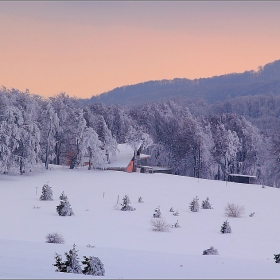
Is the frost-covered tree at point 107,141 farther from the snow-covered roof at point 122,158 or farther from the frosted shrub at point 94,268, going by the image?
the frosted shrub at point 94,268

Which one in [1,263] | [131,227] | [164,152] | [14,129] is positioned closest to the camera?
[1,263]

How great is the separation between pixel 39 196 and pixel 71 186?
17.3 feet

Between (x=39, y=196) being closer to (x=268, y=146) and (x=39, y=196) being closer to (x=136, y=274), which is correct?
(x=136, y=274)

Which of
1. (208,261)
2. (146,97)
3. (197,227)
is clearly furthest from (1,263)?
(146,97)

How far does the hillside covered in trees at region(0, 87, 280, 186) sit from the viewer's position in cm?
3659

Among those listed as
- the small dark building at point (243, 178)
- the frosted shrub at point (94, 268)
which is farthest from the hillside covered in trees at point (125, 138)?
the frosted shrub at point (94, 268)

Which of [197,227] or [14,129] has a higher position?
[14,129]

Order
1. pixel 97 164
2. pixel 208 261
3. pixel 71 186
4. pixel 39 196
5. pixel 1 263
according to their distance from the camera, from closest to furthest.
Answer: pixel 1 263, pixel 208 261, pixel 39 196, pixel 71 186, pixel 97 164

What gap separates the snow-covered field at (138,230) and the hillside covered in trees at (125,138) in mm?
4039

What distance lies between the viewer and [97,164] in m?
42.7

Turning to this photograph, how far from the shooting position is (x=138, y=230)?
17.3 meters

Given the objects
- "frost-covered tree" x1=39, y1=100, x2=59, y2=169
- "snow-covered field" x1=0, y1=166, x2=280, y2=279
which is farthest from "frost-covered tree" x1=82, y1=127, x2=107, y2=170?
"snow-covered field" x1=0, y1=166, x2=280, y2=279

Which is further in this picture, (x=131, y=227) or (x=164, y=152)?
(x=164, y=152)

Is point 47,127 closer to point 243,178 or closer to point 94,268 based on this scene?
point 243,178
